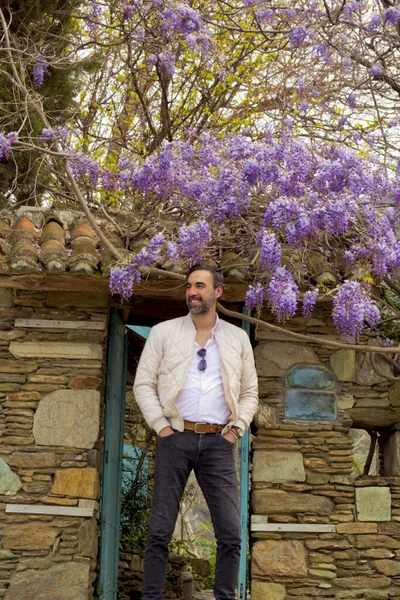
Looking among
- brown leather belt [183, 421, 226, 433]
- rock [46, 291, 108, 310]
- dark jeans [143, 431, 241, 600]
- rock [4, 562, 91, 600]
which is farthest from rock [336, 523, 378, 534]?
rock [46, 291, 108, 310]

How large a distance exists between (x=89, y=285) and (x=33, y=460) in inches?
47.0

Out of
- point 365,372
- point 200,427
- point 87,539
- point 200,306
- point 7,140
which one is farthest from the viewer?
point 365,372

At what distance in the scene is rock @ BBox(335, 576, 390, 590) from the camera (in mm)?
5289

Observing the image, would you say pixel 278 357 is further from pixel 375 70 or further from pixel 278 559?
pixel 375 70

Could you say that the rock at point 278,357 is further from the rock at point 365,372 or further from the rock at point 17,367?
the rock at point 17,367

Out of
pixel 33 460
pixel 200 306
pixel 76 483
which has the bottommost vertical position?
pixel 76 483

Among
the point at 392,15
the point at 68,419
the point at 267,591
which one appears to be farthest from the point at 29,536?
the point at 392,15

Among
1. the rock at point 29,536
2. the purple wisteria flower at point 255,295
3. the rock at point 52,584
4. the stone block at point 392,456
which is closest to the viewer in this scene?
the purple wisteria flower at point 255,295

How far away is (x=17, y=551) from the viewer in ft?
17.1

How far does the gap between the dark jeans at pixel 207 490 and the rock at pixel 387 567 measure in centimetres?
167

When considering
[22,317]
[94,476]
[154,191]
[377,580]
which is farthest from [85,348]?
[377,580]

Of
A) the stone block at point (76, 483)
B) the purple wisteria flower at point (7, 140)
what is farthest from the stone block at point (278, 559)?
the purple wisteria flower at point (7, 140)

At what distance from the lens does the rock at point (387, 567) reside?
5.34 metres

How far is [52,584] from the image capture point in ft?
16.8
